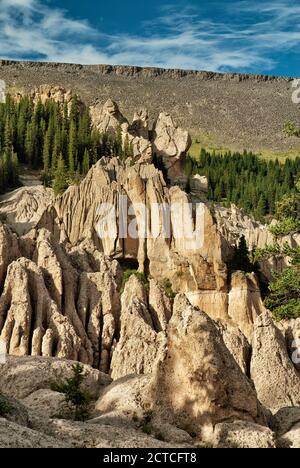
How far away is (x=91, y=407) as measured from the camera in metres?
17.8

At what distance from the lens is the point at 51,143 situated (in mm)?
82500

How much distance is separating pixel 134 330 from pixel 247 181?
8716 cm

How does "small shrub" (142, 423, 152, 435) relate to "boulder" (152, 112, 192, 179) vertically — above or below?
below

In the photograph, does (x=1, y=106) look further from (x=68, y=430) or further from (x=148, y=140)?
(x=68, y=430)

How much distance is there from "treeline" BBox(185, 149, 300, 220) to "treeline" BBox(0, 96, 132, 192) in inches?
521

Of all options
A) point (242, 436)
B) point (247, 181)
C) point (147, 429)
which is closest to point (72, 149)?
point (247, 181)

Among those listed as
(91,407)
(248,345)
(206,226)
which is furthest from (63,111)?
(91,407)

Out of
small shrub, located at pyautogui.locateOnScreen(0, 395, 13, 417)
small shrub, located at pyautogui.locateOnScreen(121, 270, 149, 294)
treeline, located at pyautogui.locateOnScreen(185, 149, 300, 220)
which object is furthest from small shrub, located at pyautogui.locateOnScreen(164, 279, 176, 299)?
treeline, located at pyautogui.locateOnScreen(185, 149, 300, 220)

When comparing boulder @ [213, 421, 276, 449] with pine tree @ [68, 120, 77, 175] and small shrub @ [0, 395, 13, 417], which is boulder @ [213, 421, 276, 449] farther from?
pine tree @ [68, 120, 77, 175]

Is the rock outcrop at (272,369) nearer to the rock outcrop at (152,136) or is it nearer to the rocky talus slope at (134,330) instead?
the rocky talus slope at (134,330)

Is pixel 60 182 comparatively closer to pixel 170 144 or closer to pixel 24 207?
pixel 24 207

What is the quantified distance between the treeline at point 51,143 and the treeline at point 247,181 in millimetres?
13227

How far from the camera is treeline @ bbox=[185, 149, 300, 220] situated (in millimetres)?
100250

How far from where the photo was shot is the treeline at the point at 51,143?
7156cm
